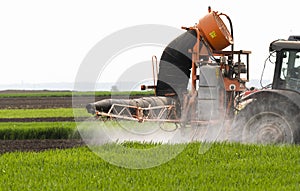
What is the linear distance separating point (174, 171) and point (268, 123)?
3.40 metres

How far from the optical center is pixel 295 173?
938 cm

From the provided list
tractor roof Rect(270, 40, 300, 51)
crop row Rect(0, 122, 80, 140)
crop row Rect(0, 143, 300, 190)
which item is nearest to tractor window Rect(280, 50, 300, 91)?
tractor roof Rect(270, 40, 300, 51)

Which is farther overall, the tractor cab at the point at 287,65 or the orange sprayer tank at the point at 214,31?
the orange sprayer tank at the point at 214,31

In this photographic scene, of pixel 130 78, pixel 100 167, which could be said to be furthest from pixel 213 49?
pixel 100 167

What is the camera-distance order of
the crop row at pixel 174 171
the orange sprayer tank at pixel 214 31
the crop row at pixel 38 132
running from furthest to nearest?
the crop row at pixel 38 132 → the orange sprayer tank at pixel 214 31 → the crop row at pixel 174 171

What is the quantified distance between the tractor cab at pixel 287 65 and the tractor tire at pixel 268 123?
19.2 inches

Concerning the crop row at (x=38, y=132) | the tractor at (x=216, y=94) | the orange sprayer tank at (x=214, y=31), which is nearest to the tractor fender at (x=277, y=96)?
the tractor at (x=216, y=94)

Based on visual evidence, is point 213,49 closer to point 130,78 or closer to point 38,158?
point 130,78

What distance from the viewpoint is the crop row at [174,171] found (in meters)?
8.48

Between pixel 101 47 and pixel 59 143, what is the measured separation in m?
7.54

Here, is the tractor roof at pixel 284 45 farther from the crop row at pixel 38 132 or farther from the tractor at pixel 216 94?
the crop row at pixel 38 132

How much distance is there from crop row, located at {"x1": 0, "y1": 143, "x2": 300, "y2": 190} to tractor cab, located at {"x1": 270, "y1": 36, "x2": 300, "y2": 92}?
141cm

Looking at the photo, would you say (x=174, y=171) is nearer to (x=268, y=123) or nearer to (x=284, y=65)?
(x=268, y=123)

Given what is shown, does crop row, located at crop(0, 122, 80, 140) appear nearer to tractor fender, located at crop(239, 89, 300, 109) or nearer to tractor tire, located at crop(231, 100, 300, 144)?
tractor tire, located at crop(231, 100, 300, 144)
